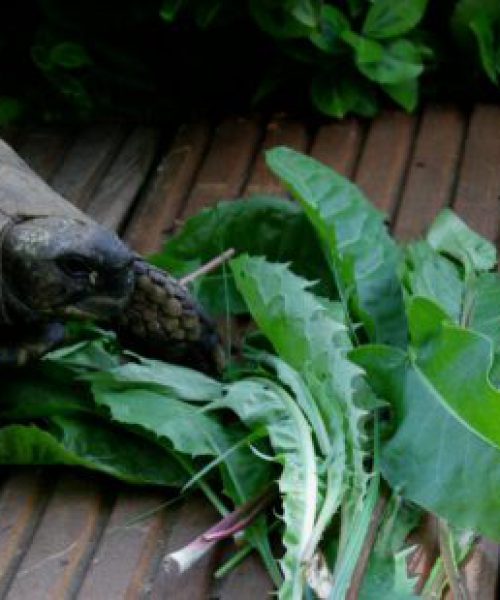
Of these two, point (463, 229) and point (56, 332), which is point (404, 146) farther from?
point (56, 332)

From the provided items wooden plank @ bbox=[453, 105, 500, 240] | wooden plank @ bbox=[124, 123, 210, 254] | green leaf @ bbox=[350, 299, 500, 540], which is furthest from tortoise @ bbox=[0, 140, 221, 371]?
wooden plank @ bbox=[453, 105, 500, 240]

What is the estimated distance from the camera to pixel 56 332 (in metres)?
2.10

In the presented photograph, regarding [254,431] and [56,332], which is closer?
[254,431]

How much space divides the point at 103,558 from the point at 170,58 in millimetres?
1607

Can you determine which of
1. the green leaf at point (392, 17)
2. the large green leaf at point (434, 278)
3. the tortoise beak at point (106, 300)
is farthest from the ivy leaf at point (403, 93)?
the tortoise beak at point (106, 300)

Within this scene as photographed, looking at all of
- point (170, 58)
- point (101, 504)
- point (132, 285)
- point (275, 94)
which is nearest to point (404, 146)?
point (275, 94)

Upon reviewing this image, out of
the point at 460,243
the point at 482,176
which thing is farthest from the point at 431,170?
the point at 460,243

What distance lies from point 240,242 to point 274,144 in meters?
0.64

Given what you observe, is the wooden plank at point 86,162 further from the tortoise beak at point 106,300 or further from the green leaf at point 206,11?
the tortoise beak at point 106,300

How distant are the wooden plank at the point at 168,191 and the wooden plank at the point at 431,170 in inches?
17.3

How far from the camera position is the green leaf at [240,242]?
2.37 m

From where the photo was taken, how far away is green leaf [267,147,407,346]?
7.16 feet

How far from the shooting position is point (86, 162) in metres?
3.04

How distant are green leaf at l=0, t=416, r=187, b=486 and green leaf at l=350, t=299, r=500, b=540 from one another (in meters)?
0.31
